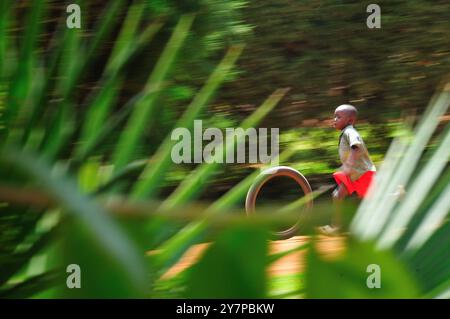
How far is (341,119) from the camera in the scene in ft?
18.5

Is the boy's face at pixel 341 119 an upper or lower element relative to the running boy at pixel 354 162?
upper

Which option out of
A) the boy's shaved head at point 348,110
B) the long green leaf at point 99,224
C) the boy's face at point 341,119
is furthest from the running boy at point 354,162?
the long green leaf at point 99,224

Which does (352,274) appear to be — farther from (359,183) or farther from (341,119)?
(341,119)

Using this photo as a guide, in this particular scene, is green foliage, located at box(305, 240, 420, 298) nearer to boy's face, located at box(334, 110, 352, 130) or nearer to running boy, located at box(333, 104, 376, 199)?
running boy, located at box(333, 104, 376, 199)

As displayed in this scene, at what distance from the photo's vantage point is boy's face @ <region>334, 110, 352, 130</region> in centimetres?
563

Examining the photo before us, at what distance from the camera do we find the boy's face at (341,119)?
5.63 metres

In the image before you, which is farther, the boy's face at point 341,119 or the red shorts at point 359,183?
the boy's face at point 341,119

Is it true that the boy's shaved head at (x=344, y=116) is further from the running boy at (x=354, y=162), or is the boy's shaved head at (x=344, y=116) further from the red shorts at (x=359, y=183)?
the red shorts at (x=359, y=183)

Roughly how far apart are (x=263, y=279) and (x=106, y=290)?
10cm

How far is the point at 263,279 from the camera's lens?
525mm

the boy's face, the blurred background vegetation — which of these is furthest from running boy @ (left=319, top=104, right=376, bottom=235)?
the blurred background vegetation

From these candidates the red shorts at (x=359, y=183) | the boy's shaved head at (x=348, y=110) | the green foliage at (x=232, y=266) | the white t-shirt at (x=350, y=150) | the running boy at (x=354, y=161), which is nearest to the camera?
the green foliage at (x=232, y=266)

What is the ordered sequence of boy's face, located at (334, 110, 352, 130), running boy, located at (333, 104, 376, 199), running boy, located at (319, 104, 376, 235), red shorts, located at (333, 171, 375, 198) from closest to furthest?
1. red shorts, located at (333, 171, 375, 198)
2. running boy, located at (319, 104, 376, 235)
3. running boy, located at (333, 104, 376, 199)
4. boy's face, located at (334, 110, 352, 130)
